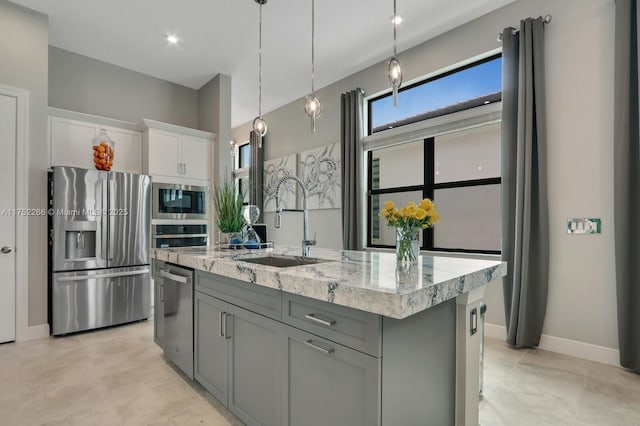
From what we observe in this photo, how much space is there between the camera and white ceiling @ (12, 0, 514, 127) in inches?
126

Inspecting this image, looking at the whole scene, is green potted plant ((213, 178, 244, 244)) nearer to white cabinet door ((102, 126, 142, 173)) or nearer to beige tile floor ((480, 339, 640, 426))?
beige tile floor ((480, 339, 640, 426))

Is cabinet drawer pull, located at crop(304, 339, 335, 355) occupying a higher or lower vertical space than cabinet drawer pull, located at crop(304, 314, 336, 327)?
lower

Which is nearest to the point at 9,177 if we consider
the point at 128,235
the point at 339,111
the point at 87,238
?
the point at 87,238

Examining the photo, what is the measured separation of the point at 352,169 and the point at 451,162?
4.19 ft

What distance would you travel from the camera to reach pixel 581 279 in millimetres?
2723

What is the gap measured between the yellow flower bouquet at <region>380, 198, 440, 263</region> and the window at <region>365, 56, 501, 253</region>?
2160 millimetres

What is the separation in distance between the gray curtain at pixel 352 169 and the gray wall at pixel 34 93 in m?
3.36

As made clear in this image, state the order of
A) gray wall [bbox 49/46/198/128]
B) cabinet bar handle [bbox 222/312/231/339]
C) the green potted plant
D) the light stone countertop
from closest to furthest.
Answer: the light stone countertop < cabinet bar handle [bbox 222/312/231/339] < the green potted plant < gray wall [bbox 49/46/198/128]

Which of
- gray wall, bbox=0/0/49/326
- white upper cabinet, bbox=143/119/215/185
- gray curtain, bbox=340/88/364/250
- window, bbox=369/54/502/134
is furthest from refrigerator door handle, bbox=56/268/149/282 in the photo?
window, bbox=369/54/502/134

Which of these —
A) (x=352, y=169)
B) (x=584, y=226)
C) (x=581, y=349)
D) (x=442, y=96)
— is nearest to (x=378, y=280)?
(x=584, y=226)

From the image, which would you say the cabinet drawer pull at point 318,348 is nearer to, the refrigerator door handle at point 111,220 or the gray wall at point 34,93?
the refrigerator door handle at point 111,220

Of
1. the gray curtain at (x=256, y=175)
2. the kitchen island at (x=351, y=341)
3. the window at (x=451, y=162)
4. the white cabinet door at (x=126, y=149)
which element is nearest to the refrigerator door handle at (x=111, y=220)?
the white cabinet door at (x=126, y=149)

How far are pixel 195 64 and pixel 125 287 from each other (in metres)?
2.93

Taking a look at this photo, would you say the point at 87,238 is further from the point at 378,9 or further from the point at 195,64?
the point at 378,9
